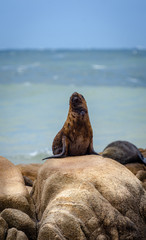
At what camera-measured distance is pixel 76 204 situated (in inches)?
124

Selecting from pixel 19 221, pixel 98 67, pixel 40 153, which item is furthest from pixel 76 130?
pixel 98 67

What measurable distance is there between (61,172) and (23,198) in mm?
460

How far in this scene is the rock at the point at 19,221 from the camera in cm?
328

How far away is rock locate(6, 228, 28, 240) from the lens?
10.1 feet

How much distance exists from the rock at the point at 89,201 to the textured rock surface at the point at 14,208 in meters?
0.11

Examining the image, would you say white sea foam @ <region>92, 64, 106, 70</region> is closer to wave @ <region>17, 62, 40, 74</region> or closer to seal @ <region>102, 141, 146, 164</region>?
wave @ <region>17, 62, 40, 74</region>

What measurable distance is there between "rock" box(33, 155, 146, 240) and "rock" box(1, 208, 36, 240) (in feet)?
0.29

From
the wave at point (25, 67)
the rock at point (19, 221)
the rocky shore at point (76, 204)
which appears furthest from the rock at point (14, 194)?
the wave at point (25, 67)

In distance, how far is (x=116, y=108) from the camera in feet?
42.3

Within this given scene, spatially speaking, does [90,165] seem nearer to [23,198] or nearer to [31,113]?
[23,198]

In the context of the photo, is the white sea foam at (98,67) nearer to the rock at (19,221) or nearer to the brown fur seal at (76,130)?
the brown fur seal at (76,130)

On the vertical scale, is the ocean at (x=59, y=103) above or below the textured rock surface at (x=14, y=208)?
below

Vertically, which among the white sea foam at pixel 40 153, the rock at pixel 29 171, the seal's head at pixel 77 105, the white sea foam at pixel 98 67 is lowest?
the white sea foam at pixel 40 153

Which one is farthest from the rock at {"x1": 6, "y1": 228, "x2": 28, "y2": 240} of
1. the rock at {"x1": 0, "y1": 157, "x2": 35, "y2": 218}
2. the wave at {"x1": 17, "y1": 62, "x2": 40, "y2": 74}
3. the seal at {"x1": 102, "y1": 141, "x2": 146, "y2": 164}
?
the wave at {"x1": 17, "y1": 62, "x2": 40, "y2": 74}
